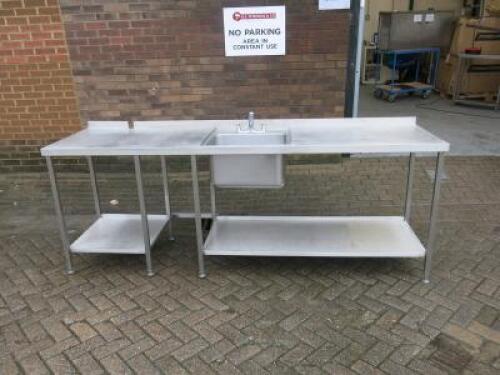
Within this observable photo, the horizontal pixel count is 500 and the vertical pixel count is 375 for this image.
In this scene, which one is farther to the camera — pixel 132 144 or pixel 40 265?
pixel 40 265

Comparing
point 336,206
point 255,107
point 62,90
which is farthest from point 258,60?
point 62,90

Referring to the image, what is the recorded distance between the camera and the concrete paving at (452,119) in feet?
20.6

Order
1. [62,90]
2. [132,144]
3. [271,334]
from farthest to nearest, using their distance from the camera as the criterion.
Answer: [62,90]
[132,144]
[271,334]

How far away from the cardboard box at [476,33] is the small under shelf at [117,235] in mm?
7107

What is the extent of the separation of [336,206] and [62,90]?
3.53 meters

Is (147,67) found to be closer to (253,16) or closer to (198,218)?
Answer: (253,16)

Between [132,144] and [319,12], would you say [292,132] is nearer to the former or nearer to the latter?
[132,144]

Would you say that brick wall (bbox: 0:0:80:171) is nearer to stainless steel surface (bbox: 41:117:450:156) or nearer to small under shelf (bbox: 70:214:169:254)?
stainless steel surface (bbox: 41:117:450:156)

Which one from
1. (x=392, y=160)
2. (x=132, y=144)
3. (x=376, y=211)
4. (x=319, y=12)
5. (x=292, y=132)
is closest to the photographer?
(x=132, y=144)

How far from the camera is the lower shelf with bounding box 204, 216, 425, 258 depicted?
3.38 meters

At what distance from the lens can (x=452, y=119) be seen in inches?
296

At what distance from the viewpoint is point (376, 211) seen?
453cm

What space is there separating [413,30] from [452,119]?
2420 millimetres

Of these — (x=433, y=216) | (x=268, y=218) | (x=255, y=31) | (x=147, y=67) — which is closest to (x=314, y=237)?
(x=268, y=218)
